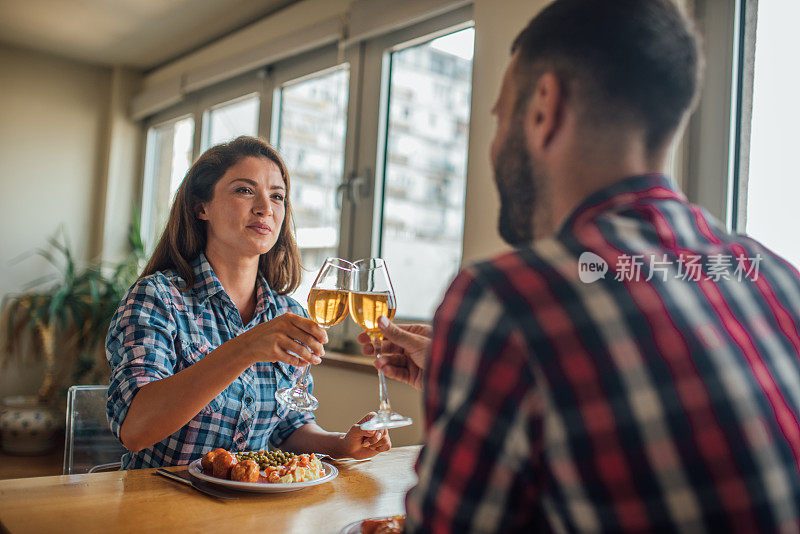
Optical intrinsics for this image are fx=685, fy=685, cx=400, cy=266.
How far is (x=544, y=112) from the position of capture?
0.67 m

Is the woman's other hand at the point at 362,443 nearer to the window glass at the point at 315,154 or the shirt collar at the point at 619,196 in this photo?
the shirt collar at the point at 619,196

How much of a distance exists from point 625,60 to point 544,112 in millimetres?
90

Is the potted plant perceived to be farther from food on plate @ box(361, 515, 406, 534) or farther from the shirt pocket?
food on plate @ box(361, 515, 406, 534)

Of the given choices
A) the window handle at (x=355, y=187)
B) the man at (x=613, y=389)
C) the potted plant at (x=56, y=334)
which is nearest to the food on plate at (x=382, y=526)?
the man at (x=613, y=389)

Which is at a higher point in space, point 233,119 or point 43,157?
point 233,119

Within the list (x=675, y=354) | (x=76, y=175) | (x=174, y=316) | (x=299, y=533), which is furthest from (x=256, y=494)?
(x=76, y=175)

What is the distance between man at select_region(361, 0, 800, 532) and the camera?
0.52 metres

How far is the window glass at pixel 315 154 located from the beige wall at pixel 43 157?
6.68 feet

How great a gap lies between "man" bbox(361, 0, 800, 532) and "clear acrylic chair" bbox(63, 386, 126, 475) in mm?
1332

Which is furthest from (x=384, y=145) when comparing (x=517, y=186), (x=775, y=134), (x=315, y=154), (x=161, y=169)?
(x=161, y=169)

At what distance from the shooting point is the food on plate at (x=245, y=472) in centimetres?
114

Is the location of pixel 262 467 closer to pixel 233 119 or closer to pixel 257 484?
pixel 257 484

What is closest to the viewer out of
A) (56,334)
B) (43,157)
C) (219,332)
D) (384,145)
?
(219,332)

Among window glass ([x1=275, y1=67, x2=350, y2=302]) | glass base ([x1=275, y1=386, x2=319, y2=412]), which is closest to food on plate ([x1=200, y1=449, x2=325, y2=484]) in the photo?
glass base ([x1=275, y1=386, x2=319, y2=412])
